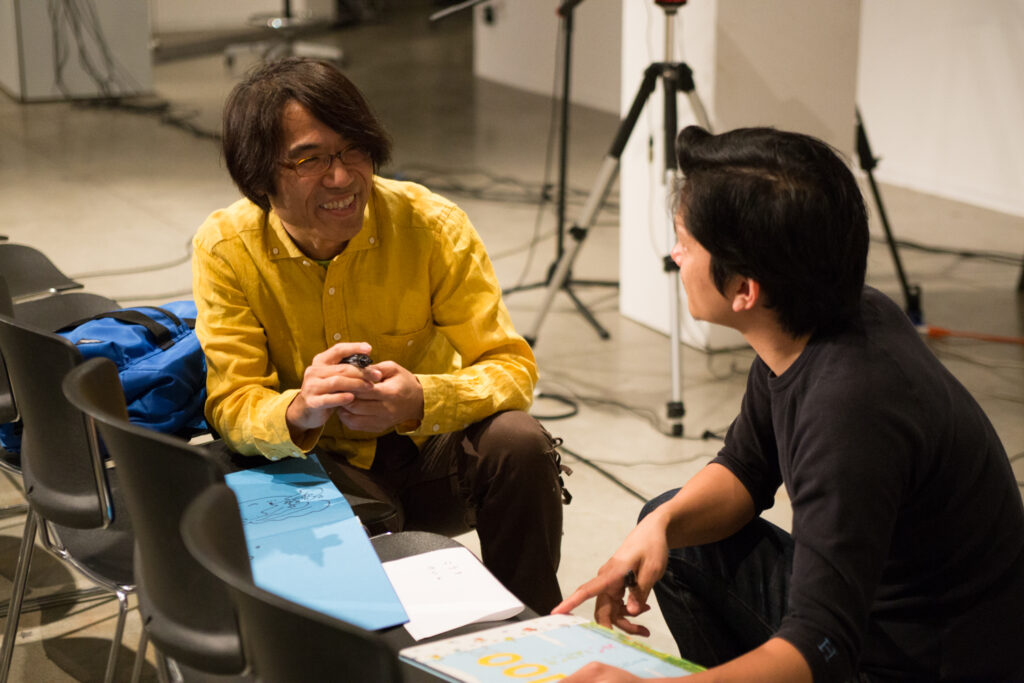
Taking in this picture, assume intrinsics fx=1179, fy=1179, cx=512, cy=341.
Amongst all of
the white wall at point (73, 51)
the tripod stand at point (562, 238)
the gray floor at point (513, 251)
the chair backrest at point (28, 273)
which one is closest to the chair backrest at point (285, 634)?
the gray floor at point (513, 251)

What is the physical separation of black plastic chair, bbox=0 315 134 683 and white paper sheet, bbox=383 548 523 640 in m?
0.52

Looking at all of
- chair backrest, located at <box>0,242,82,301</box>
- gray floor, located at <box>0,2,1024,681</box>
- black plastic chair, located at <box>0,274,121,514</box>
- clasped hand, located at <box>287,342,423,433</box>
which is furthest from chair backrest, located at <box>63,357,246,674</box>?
chair backrest, located at <box>0,242,82,301</box>

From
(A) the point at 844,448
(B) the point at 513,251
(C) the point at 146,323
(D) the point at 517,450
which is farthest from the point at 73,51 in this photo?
(A) the point at 844,448

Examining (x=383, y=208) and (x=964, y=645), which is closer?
(x=964, y=645)

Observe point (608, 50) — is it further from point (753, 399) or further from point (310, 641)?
point (310, 641)

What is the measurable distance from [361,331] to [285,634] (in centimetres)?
112

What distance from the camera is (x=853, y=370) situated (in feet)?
4.31

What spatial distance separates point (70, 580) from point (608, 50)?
624 cm

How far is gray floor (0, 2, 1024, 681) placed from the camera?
291 cm

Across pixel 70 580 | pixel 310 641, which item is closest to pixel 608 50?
pixel 70 580

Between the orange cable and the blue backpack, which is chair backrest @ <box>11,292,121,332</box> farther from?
the orange cable

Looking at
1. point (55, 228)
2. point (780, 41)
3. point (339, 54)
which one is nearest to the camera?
point (780, 41)

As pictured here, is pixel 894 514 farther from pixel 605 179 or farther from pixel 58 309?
pixel 605 179

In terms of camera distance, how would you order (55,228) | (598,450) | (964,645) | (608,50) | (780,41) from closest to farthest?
(964,645), (598,450), (780,41), (55,228), (608,50)
